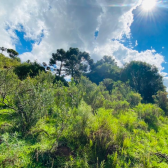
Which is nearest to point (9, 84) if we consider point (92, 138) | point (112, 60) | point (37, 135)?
point (37, 135)

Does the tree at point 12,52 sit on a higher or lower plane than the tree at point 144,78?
higher

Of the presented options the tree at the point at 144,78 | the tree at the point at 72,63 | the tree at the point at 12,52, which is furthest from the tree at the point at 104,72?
Answer: the tree at the point at 12,52

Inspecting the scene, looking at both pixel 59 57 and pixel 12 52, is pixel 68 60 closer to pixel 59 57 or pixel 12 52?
pixel 59 57

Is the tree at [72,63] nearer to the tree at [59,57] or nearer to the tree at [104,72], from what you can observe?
the tree at [59,57]

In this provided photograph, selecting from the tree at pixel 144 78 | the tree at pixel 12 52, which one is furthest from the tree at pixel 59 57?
the tree at pixel 144 78

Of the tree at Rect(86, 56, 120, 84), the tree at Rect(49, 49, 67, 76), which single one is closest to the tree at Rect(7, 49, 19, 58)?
the tree at Rect(49, 49, 67, 76)

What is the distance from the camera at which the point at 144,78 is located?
18.9 m

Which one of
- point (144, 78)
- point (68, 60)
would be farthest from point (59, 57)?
point (144, 78)

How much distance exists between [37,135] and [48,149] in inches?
30.8

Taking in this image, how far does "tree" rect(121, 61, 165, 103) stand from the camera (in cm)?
1791

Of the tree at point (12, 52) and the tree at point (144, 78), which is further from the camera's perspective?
the tree at point (12, 52)

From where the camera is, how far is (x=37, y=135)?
296 cm

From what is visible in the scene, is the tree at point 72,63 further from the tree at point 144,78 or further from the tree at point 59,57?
the tree at point 144,78

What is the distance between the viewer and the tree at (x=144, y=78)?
17906 mm
